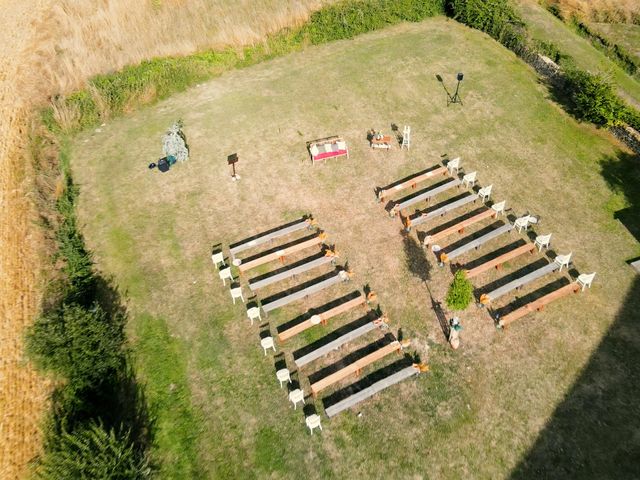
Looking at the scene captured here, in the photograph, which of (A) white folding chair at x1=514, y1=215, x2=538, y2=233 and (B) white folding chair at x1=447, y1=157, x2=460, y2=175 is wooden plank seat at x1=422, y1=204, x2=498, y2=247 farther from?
(B) white folding chair at x1=447, y1=157, x2=460, y2=175

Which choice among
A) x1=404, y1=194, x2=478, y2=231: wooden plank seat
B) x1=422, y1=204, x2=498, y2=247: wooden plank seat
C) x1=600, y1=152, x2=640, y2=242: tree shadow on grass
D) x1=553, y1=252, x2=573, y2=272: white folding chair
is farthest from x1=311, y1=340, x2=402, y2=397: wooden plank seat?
x1=600, y1=152, x2=640, y2=242: tree shadow on grass

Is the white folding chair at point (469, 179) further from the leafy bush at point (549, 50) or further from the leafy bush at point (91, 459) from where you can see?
the leafy bush at point (91, 459)

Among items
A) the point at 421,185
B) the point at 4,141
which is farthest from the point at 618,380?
the point at 4,141

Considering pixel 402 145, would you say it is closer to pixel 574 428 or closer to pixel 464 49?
pixel 464 49

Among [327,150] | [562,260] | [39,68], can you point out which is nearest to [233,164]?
[327,150]

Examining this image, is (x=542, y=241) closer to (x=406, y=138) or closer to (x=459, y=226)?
(x=459, y=226)

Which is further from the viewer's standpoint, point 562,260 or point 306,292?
point 562,260

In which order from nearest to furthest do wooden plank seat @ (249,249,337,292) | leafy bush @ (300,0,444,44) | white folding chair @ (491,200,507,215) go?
wooden plank seat @ (249,249,337,292) < white folding chair @ (491,200,507,215) < leafy bush @ (300,0,444,44)
